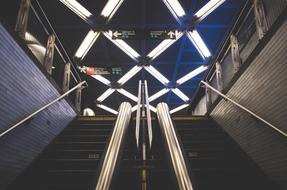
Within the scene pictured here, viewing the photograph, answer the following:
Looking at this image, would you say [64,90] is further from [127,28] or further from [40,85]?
[127,28]

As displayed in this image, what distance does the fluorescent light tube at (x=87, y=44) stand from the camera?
311 inches

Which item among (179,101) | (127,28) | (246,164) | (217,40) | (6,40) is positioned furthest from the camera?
(179,101)

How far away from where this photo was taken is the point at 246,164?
3.60m

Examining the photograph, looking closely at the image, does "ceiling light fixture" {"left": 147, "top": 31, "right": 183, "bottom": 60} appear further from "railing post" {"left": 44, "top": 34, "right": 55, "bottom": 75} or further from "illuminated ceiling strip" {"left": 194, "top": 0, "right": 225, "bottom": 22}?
"railing post" {"left": 44, "top": 34, "right": 55, "bottom": 75}

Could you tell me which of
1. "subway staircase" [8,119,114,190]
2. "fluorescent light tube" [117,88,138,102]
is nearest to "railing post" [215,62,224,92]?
"subway staircase" [8,119,114,190]

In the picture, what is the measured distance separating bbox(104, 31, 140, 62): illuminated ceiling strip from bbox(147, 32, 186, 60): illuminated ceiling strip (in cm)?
54

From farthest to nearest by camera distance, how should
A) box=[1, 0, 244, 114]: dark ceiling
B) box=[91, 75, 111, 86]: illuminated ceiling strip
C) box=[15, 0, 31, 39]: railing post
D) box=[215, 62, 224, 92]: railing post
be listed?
box=[91, 75, 111, 86]: illuminated ceiling strip
box=[1, 0, 244, 114]: dark ceiling
box=[215, 62, 224, 92]: railing post
box=[15, 0, 31, 39]: railing post

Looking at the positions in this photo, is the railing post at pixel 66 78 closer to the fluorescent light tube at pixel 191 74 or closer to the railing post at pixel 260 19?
the railing post at pixel 260 19

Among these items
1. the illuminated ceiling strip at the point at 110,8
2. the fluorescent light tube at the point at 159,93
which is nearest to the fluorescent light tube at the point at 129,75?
the fluorescent light tube at the point at 159,93

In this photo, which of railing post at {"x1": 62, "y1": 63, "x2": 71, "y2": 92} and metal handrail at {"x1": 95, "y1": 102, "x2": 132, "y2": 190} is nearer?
metal handrail at {"x1": 95, "y1": 102, "x2": 132, "y2": 190}

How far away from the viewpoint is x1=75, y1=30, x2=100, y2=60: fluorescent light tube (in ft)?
25.9

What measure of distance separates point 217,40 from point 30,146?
6.80 m

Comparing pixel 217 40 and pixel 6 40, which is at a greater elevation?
pixel 217 40

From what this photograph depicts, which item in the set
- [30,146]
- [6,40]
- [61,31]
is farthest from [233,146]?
[61,31]
